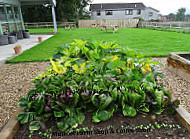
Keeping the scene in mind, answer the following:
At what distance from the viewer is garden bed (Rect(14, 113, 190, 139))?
1.18m

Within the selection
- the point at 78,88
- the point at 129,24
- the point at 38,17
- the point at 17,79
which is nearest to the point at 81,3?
the point at 38,17

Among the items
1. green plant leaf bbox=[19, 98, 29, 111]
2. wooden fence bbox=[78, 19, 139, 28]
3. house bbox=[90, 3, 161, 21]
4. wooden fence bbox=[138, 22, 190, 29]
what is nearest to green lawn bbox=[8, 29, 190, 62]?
green plant leaf bbox=[19, 98, 29, 111]

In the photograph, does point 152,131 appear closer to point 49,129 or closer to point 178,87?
point 49,129

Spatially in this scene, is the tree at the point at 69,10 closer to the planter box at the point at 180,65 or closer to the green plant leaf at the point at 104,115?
the planter box at the point at 180,65

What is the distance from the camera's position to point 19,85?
2.81 m

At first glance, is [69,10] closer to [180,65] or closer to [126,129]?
[180,65]

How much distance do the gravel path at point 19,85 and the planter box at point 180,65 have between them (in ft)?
0.31

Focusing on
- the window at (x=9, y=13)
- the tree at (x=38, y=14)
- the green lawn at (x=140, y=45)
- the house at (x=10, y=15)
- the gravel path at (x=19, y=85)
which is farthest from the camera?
the tree at (x=38, y=14)

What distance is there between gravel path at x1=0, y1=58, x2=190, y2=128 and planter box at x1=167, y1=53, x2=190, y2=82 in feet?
0.31

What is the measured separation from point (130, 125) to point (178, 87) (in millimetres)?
1769

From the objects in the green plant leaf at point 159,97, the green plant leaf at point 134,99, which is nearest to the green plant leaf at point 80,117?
the green plant leaf at point 134,99

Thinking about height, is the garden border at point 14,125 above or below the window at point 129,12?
below

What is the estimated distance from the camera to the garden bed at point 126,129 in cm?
118

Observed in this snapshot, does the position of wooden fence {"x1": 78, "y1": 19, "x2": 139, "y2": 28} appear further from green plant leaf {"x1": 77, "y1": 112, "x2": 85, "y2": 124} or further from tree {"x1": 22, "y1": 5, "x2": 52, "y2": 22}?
green plant leaf {"x1": 77, "y1": 112, "x2": 85, "y2": 124}
